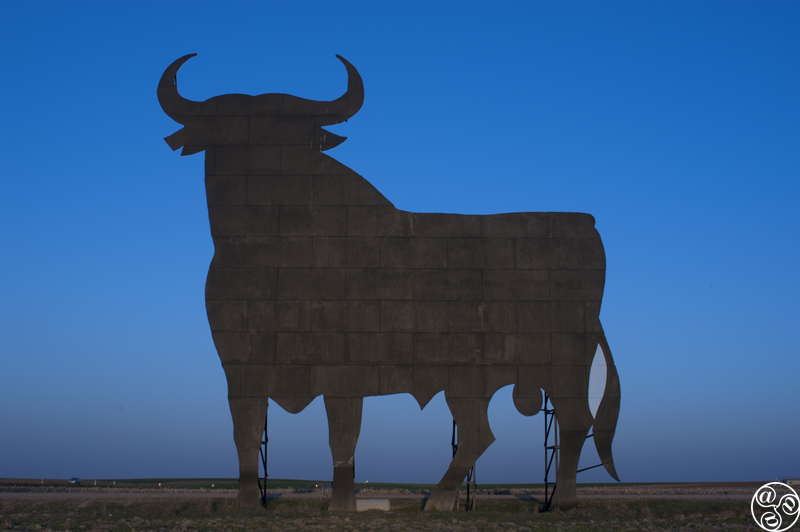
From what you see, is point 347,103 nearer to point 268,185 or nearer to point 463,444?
point 268,185

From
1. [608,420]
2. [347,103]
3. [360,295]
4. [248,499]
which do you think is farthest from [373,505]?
[347,103]

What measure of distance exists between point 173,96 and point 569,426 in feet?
31.7

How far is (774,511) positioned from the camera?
1232cm

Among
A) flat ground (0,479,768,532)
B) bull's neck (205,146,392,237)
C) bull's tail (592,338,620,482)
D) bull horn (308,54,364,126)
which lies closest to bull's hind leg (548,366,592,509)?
bull's tail (592,338,620,482)

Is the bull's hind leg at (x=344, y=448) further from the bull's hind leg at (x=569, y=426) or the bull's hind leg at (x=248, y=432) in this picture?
the bull's hind leg at (x=569, y=426)

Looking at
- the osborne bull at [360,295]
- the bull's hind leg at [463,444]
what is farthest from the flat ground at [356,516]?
the osborne bull at [360,295]

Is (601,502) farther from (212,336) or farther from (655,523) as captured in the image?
(212,336)

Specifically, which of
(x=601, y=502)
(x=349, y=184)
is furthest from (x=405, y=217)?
(x=601, y=502)

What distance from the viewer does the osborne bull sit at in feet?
41.7

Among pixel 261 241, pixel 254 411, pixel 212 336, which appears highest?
pixel 261 241

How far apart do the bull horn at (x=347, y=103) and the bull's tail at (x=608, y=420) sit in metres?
6.78

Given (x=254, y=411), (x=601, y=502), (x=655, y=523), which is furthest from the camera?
(x=601, y=502)

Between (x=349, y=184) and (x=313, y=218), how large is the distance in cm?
94

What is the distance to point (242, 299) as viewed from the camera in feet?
42.5
